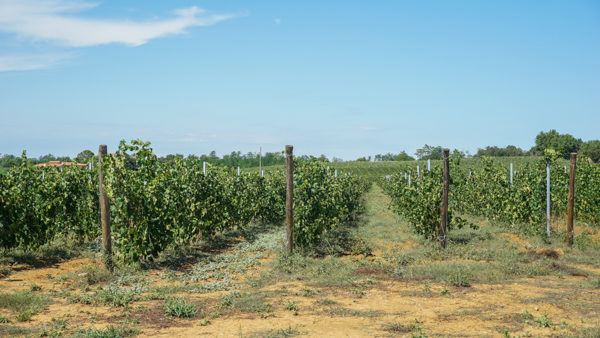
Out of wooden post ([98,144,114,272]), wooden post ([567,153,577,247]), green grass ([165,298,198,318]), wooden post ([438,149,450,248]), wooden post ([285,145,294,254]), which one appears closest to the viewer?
green grass ([165,298,198,318])

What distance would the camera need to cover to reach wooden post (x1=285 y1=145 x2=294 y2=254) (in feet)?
44.2

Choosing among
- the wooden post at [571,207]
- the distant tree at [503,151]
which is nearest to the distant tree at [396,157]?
the distant tree at [503,151]

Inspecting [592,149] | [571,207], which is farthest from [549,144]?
[571,207]

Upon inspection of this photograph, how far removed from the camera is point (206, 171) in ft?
58.2

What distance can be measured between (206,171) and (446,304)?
33.7ft

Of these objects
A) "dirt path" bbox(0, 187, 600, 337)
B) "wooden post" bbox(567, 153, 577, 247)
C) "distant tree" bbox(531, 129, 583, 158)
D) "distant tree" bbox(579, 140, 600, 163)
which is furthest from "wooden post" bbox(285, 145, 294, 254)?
"distant tree" bbox(531, 129, 583, 158)

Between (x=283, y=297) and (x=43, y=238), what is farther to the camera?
→ (x=43, y=238)

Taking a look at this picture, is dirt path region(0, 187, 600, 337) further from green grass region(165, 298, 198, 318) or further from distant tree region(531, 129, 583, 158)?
distant tree region(531, 129, 583, 158)

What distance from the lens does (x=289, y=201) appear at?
13.6m

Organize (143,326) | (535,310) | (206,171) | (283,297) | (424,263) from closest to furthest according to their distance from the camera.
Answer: (143,326), (535,310), (283,297), (424,263), (206,171)

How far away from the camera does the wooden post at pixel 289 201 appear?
13469 mm

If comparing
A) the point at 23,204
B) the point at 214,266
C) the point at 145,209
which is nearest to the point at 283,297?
the point at 214,266

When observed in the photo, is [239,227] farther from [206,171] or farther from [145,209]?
[145,209]

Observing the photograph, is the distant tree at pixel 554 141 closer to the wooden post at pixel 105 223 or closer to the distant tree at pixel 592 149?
the distant tree at pixel 592 149
